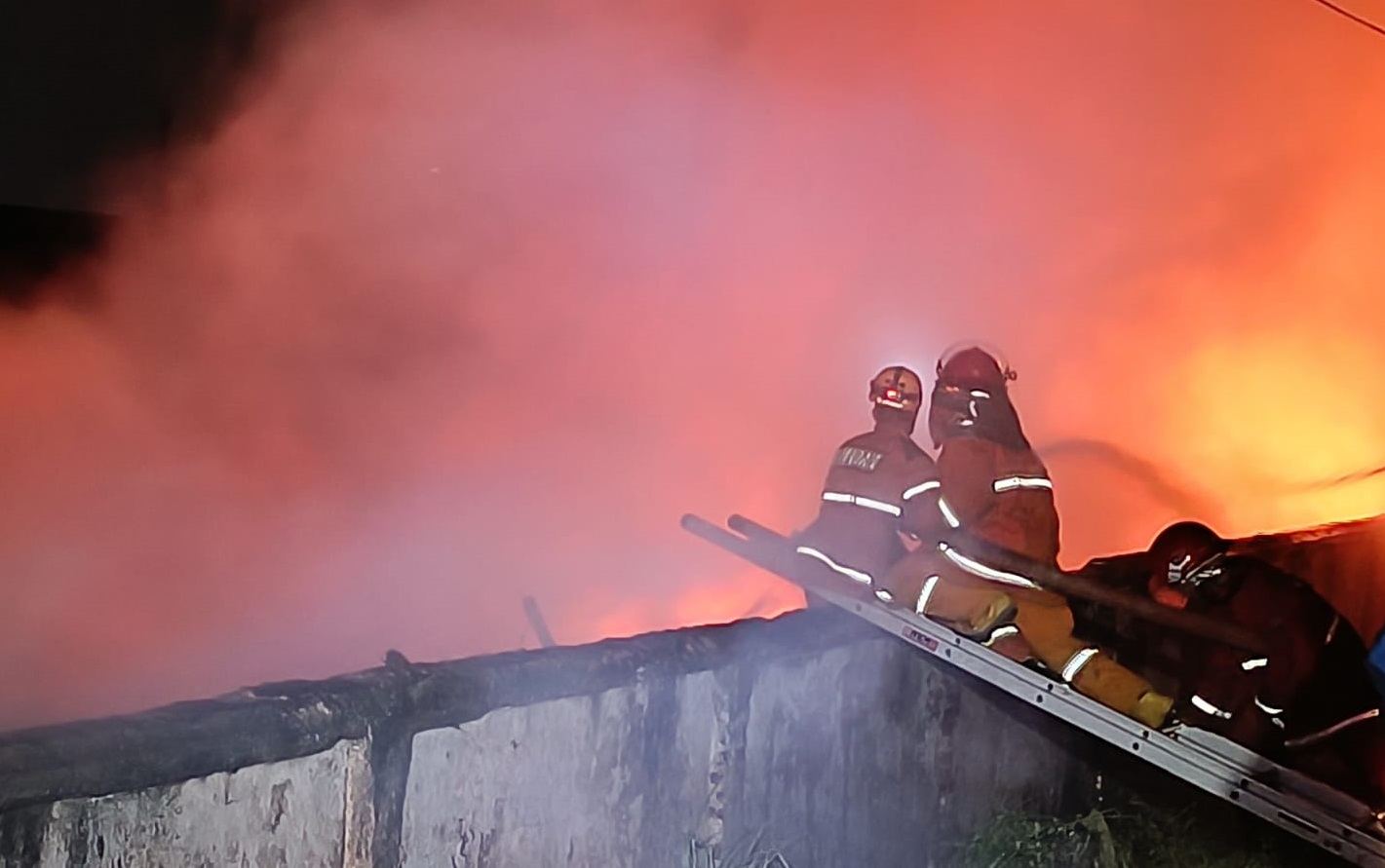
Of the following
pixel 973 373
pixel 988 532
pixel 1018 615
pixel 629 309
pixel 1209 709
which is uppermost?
pixel 629 309

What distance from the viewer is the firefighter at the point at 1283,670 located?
427 centimetres

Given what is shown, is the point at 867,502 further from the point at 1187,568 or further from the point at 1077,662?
the point at 1187,568

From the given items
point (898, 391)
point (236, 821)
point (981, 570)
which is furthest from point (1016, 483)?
point (236, 821)

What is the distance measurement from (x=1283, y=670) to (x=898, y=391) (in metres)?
1.59

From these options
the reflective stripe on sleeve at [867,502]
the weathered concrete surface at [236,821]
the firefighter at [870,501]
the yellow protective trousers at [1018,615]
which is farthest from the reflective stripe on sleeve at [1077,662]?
the weathered concrete surface at [236,821]

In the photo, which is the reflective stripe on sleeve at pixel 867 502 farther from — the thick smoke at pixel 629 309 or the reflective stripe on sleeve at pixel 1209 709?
the thick smoke at pixel 629 309

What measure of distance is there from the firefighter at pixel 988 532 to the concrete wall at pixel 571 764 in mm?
278

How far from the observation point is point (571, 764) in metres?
2.73

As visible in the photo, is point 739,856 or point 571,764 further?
point 739,856

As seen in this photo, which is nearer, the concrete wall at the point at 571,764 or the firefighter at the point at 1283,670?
the concrete wall at the point at 571,764

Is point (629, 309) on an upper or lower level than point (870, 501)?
upper

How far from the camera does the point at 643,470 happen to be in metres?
7.93

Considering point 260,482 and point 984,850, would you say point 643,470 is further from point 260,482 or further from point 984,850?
point 984,850

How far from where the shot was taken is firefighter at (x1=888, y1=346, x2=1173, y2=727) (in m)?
4.03
